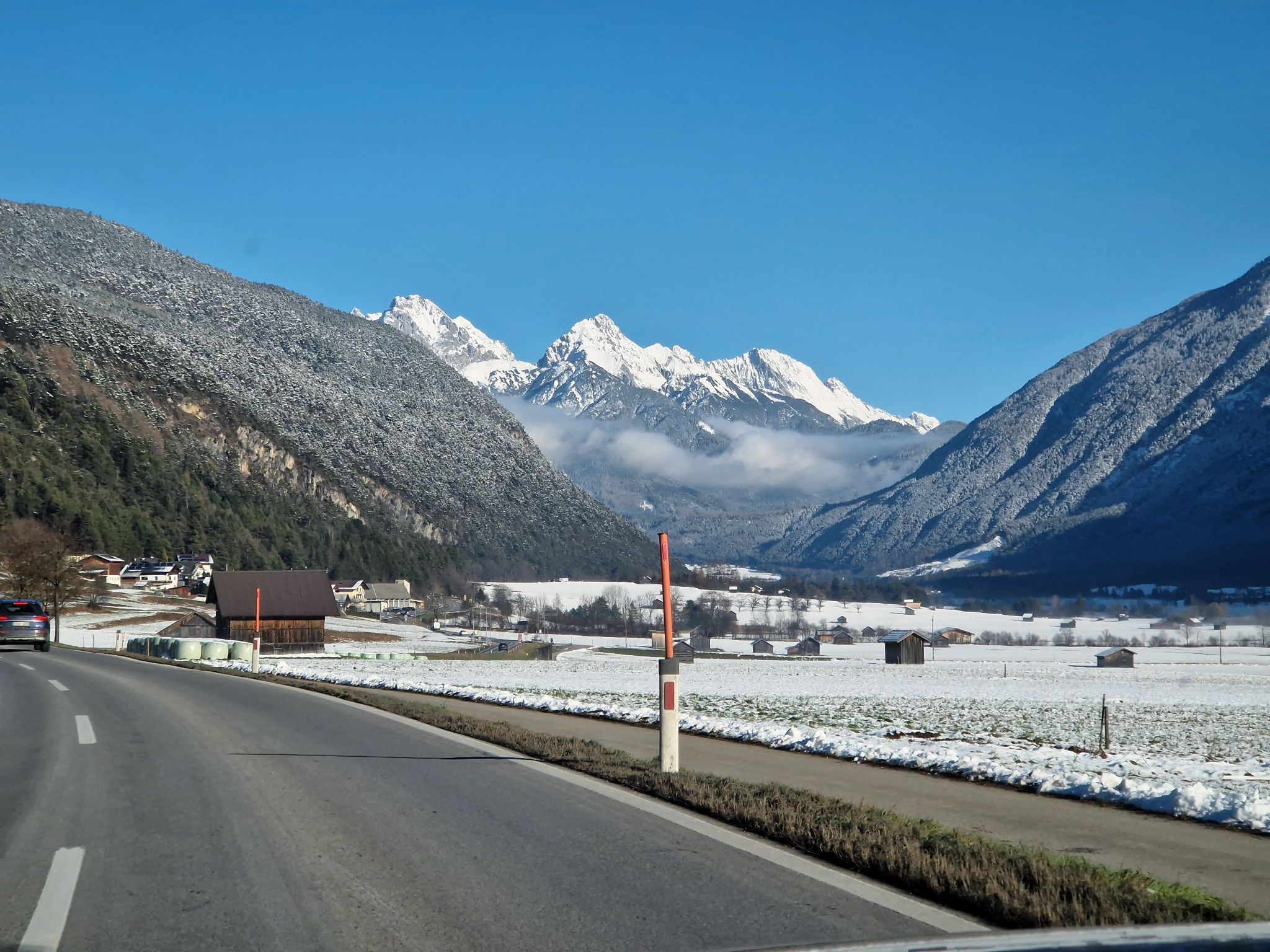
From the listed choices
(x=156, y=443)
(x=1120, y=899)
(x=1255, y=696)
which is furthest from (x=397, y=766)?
(x=156, y=443)

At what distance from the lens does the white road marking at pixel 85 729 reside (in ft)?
46.2

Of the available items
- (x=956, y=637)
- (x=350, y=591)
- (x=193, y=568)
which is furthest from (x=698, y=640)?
(x=193, y=568)

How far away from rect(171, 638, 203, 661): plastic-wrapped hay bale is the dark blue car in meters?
6.17

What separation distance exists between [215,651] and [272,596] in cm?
2612

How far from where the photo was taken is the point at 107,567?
5197 inches

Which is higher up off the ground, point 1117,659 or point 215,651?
point 215,651

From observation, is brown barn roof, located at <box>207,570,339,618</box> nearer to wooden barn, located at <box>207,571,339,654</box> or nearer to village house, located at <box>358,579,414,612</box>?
wooden barn, located at <box>207,571,339,654</box>

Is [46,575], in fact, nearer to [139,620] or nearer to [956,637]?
[139,620]

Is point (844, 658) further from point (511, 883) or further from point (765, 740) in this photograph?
point (511, 883)

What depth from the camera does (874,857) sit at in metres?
A: 7.33

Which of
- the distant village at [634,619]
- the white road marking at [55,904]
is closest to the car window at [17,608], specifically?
the white road marking at [55,904]

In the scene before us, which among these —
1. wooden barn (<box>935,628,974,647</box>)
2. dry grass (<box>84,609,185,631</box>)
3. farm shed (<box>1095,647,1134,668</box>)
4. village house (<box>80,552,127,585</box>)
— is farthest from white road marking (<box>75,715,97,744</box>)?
wooden barn (<box>935,628,974,647</box>)

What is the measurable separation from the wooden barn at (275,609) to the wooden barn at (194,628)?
8974 mm

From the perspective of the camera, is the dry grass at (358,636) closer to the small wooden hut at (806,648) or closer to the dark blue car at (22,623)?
the small wooden hut at (806,648)
